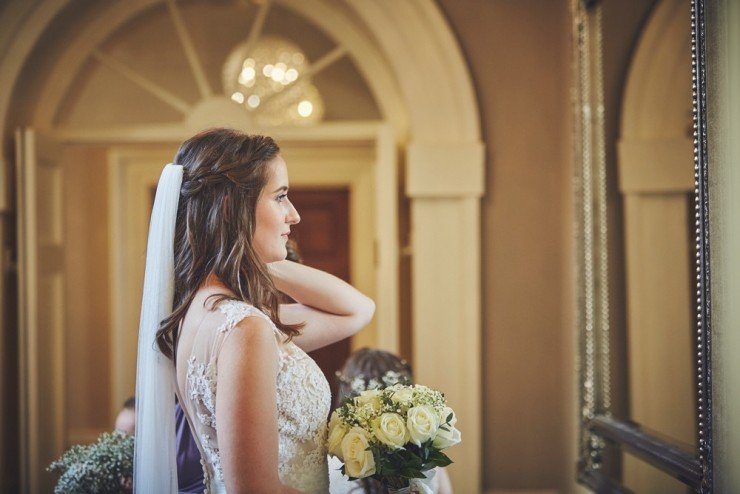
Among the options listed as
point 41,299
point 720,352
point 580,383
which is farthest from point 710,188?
point 41,299

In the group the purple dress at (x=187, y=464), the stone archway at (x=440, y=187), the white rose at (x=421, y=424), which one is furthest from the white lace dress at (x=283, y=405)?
the stone archway at (x=440, y=187)

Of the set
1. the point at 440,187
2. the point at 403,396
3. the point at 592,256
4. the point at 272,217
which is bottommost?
the point at 403,396

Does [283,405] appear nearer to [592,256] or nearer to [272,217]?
[272,217]

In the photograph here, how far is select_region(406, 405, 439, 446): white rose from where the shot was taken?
5.74 ft

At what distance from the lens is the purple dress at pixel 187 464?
245 centimetres

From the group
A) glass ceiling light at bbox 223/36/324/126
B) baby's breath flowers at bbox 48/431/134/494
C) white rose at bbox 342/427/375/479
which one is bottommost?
baby's breath flowers at bbox 48/431/134/494

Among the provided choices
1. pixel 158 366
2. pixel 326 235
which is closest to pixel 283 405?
pixel 158 366

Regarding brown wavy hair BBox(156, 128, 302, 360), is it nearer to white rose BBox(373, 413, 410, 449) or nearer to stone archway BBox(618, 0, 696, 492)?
white rose BBox(373, 413, 410, 449)

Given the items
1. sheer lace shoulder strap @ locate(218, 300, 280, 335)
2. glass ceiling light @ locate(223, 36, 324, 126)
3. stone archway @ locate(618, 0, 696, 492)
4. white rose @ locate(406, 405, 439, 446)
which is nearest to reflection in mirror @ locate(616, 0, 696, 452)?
stone archway @ locate(618, 0, 696, 492)

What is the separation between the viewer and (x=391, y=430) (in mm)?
1748

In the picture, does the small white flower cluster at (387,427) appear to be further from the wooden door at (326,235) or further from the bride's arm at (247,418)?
the wooden door at (326,235)

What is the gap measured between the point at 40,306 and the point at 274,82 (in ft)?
6.18

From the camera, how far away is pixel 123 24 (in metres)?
4.33

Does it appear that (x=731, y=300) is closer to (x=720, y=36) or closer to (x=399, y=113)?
(x=720, y=36)
